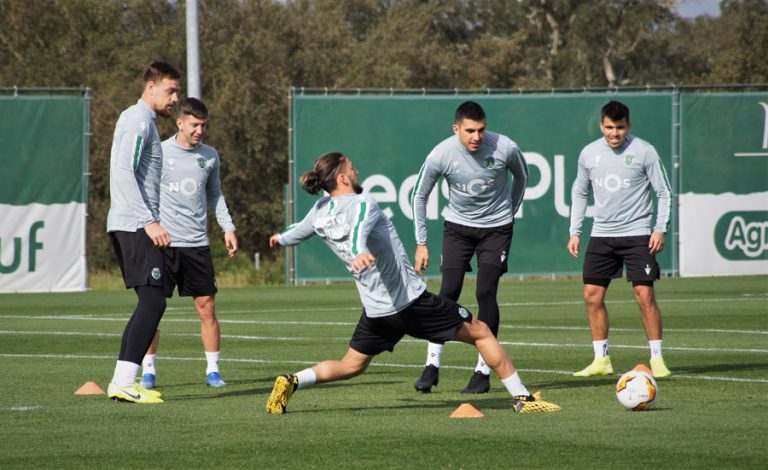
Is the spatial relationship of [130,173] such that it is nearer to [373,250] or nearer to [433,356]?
[373,250]

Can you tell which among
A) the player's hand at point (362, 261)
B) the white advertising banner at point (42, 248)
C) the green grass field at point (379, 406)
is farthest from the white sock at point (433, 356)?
the white advertising banner at point (42, 248)

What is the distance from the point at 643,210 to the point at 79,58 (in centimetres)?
3644

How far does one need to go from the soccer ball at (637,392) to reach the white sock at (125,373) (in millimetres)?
3439

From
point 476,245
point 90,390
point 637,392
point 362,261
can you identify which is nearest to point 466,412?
point 637,392

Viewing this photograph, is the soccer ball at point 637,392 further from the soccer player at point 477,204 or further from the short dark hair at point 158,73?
the short dark hair at point 158,73

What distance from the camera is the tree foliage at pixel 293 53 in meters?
39.8

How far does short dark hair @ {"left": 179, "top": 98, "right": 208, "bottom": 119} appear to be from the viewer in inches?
436

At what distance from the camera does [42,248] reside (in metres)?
24.5

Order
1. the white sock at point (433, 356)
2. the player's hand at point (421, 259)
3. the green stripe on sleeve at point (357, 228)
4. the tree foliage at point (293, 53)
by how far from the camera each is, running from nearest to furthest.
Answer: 1. the green stripe on sleeve at point (357, 228)
2. the player's hand at point (421, 259)
3. the white sock at point (433, 356)
4. the tree foliage at point (293, 53)

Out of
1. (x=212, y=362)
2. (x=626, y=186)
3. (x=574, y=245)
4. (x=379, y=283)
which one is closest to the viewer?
(x=379, y=283)

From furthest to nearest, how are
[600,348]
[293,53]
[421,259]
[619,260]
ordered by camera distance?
1. [293,53]
2. [619,260]
3. [600,348]
4. [421,259]

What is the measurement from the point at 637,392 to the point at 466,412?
1151 mm

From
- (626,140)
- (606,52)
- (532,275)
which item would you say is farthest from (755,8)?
(626,140)

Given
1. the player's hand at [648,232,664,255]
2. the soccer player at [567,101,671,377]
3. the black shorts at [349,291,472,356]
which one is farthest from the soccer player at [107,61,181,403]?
the player's hand at [648,232,664,255]
